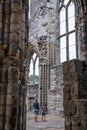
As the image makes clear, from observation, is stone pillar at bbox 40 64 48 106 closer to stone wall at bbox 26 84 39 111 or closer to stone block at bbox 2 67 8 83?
stone wall at bbox 26 84 39 111

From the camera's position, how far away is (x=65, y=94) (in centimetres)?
459

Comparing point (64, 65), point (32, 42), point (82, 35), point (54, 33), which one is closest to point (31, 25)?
point (32, 42)

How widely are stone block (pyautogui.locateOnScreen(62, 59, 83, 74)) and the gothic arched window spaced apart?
12.0m

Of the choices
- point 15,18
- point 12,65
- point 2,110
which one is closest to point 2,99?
point 2,110

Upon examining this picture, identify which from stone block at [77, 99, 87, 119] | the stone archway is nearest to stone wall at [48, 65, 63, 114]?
the stone archway

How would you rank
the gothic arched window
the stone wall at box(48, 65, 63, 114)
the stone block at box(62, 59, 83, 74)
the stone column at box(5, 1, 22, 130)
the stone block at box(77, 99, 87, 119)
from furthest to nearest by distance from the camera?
the gothic arched window
the stone wall at box(48, 65, 63, 114)
the stone column at box(5, 1, 22, 130)
the stone block at box(62, 59, 83, 74)
the stone block at box(77, 99, 87, 119)

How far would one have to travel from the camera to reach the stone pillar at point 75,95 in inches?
164

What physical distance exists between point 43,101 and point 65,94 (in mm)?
13223

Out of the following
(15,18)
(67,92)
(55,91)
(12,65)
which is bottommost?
(67,92)

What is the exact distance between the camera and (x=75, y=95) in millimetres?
4387

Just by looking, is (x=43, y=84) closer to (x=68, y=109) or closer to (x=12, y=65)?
(x=12, y=65)

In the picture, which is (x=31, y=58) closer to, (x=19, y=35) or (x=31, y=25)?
(x=31, y=25)

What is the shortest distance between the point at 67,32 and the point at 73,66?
1312cm

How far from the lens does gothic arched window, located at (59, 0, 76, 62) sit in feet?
55.5
